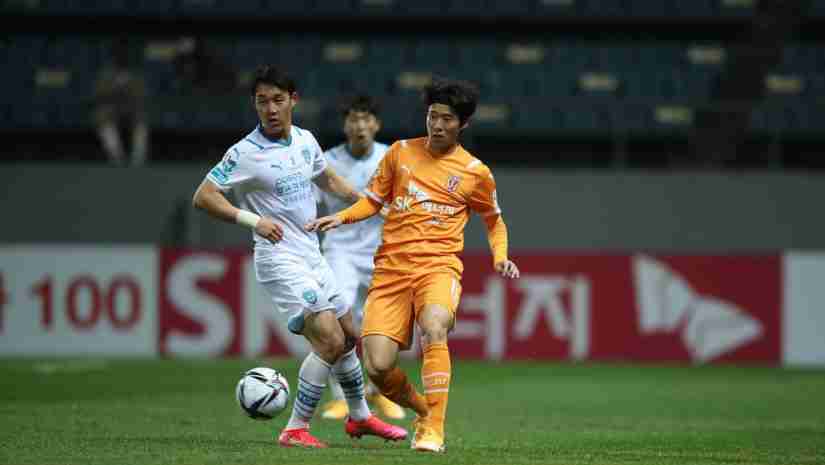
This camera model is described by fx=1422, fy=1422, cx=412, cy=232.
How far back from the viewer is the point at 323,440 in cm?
916

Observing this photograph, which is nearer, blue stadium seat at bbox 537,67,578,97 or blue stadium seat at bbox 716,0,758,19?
blue stadium seat at bbox 537,67,578,97

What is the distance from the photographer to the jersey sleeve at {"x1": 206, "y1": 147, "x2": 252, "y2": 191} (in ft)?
27.0

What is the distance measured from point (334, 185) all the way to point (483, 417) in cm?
354

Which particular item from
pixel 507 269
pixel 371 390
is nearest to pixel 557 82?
pixel 371 390

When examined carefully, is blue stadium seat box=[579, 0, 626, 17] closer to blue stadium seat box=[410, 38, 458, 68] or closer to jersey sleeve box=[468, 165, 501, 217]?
blue stadium seat box=[410, 38, 458, 68]

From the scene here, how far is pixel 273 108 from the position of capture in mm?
8227

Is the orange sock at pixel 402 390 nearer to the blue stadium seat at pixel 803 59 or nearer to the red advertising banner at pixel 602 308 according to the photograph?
the red advertising banner at pixel 602 308

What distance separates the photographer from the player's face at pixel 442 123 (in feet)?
26.9

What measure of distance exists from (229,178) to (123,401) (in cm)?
493

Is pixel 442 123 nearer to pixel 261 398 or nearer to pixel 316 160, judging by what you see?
pixel 316 160

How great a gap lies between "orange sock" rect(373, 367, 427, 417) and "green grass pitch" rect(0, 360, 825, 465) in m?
0.27

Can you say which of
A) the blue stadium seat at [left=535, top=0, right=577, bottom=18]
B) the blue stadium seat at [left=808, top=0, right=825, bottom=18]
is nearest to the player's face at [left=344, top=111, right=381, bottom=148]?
the blue stadium seat at [left=535, top=0, right=577, bottom=18]

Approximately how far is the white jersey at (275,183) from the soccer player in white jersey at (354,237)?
9.21 feet

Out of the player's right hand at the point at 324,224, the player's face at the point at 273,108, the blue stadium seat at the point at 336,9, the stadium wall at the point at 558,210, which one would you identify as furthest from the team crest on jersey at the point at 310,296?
the blue stadium seat at the point at 336,9
